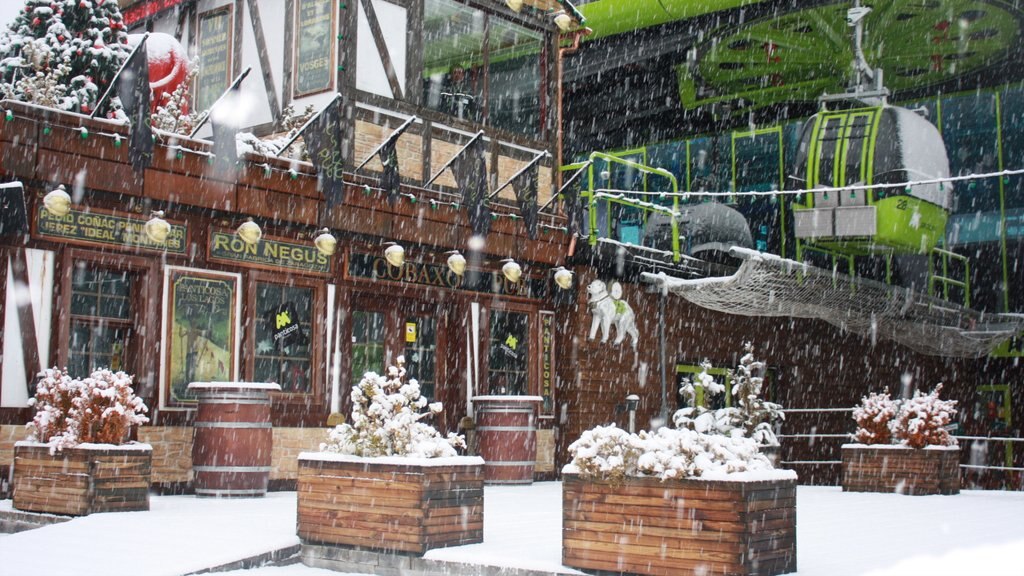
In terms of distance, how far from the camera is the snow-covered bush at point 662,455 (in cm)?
621

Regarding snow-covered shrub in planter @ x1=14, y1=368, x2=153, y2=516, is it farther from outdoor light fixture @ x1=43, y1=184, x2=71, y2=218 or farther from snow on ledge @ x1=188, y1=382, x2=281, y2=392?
outdoor light fixture @ x1=43, y1=184, x2=71, y2=218

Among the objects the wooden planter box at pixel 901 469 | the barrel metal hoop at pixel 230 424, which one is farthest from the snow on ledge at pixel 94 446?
the wooden planter box at pixel 901 469

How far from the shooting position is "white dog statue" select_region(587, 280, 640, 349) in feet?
49.1

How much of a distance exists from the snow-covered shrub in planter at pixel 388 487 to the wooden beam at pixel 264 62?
6.66 metres

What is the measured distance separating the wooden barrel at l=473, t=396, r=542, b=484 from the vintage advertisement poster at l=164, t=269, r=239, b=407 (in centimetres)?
308

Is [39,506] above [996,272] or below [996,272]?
below

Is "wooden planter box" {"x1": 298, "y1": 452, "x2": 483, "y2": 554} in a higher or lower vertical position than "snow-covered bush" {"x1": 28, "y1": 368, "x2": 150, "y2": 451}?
lower

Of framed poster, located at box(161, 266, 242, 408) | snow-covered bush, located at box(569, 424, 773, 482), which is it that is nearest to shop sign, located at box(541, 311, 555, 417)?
framed poster, located at box(161, 266, 242, 408)

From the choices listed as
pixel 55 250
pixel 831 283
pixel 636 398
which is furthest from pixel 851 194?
pixel 55 250

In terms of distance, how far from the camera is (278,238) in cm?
1201

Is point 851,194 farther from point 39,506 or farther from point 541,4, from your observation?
point 39,506

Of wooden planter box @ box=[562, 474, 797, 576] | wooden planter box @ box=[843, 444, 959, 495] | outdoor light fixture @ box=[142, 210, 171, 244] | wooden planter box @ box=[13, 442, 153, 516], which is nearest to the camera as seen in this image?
wooden planter box @ box=[562, 474, 797, 576]

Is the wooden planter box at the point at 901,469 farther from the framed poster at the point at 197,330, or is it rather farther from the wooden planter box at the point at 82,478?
the wooden planter box at the point at 82,478

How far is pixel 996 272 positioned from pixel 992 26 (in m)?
4.62
